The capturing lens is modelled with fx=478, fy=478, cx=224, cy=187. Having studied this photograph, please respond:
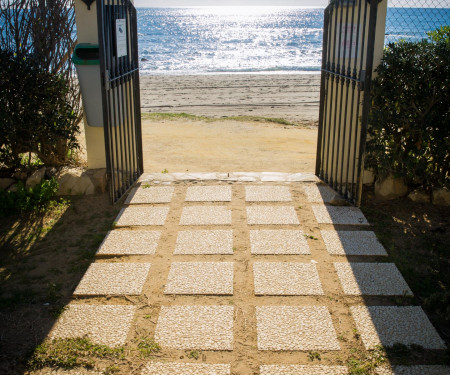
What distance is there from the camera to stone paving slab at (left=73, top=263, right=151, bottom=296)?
3.63 meters

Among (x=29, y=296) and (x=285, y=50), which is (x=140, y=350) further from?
(x=285, y=50)

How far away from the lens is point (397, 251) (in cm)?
426

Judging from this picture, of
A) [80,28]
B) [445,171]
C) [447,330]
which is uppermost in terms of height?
[80,28]

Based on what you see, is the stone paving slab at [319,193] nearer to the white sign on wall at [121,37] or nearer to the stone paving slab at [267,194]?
the stone paving slab at [267,194]

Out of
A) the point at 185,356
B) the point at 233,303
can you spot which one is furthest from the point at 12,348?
the point at 233,303

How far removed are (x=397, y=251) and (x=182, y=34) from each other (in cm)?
5231

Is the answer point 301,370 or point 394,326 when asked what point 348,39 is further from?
point 301,370

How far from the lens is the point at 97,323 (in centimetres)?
324

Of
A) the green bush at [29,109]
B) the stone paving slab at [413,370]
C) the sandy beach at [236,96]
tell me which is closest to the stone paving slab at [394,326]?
the stone paving slab at [413,370]

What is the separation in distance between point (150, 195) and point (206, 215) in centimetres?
89

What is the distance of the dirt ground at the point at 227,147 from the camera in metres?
6.79

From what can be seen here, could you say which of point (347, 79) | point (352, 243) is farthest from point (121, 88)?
point (352, 243)

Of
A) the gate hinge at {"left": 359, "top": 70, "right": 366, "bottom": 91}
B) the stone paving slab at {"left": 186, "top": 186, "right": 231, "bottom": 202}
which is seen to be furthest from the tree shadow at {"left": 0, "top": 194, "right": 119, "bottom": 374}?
the gate hinge at {"left": 359, "top": 70, "right": 366, "bottom": 91}

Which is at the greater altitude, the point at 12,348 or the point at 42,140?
the point at 42,140
